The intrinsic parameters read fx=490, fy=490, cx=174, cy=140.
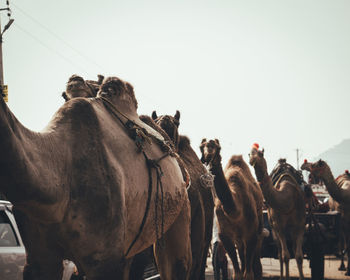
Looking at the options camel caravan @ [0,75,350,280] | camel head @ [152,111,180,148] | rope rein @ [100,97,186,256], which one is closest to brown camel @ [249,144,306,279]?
camel head @ [152,111,180,148]

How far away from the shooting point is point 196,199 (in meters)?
6.11

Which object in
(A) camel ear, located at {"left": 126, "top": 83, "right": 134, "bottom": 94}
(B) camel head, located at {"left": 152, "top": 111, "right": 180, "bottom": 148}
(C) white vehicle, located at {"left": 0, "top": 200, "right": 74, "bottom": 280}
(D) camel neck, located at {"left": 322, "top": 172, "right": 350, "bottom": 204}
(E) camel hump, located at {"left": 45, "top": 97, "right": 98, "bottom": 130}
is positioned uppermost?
(A) camel ear, located at {"left": 126, "top": 83, "right": 134, "bottom": 94}

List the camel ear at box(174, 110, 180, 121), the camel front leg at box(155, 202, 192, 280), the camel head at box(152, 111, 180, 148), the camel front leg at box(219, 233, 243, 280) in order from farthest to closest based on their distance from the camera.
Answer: the camel front leg at box(219, 233, 243, 280) < the camel ear at box(174, 110, 180, 121) < the camel head at box(152, 111, 180, 148) < the camel front leg at box(155, 202, 192, 280)

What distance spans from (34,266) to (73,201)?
2.09 ft

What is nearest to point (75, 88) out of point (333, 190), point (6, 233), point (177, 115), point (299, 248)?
point (177, 115)

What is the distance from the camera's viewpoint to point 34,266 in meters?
3.41

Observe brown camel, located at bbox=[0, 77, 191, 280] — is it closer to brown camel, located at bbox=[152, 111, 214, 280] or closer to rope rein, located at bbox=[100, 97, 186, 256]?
rope rein, located at bbox=[100, 97, 186, 256]

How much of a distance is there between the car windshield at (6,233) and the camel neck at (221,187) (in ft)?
10.5

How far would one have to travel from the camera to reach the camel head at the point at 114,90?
171 inches

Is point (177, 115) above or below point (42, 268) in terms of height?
above

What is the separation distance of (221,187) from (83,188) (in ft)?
16.6

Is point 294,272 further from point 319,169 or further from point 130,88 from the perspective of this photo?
point 130,88

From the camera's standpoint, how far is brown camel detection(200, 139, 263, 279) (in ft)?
26.4

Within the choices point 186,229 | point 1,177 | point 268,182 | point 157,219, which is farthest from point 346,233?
point 1,177
